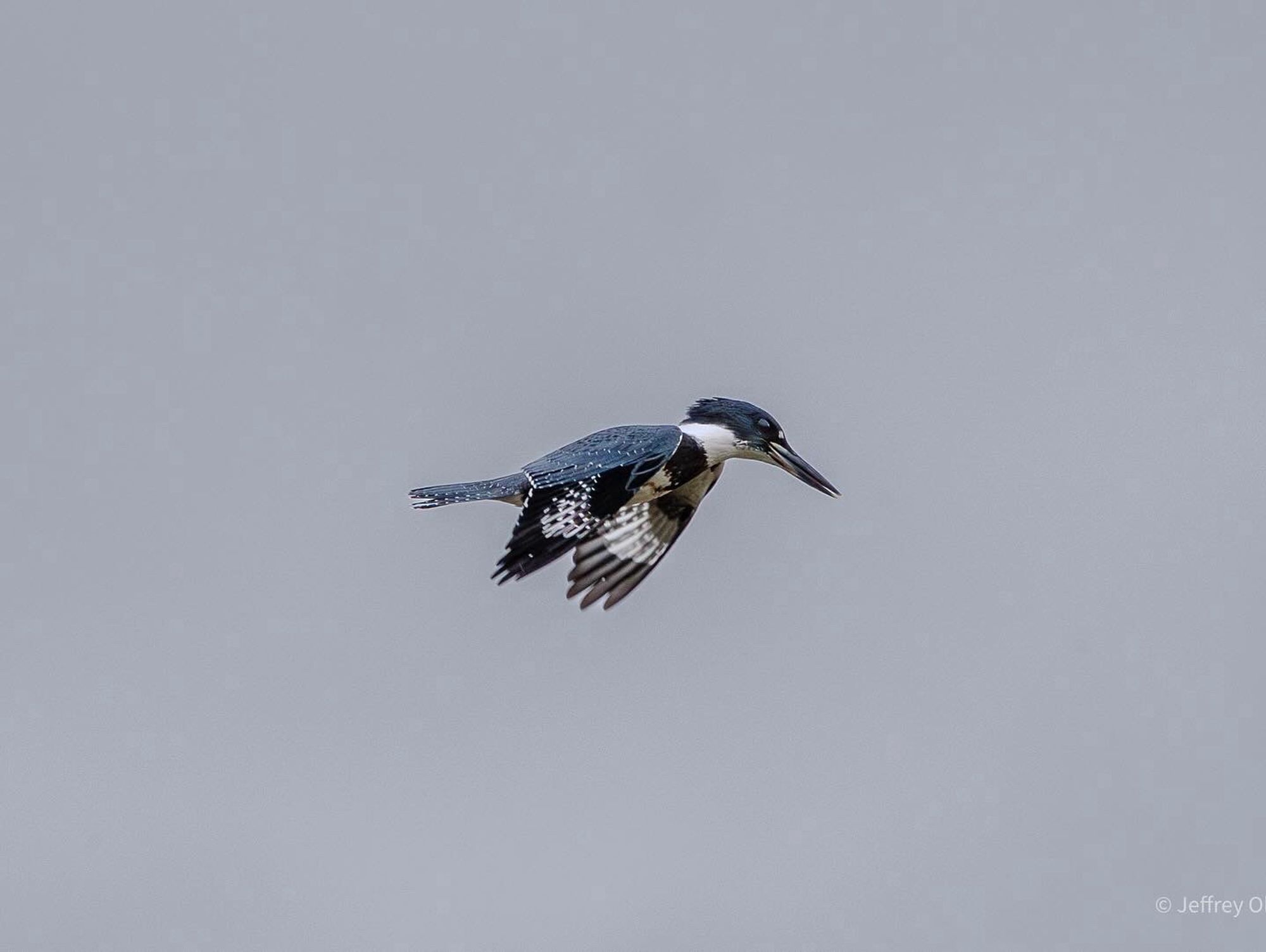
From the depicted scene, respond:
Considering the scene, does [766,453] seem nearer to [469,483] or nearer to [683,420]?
[683,420]

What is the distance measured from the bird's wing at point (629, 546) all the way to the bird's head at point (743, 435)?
189 millimetres

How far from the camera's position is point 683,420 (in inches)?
548

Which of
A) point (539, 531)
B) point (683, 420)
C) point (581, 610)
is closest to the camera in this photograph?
point (539, 531)

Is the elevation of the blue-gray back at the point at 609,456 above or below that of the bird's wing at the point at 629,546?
above

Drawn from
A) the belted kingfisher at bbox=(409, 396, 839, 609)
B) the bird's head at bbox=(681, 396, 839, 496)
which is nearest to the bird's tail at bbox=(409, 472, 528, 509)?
the belted kingfisher at bbox=(409, 396, 839, 609)

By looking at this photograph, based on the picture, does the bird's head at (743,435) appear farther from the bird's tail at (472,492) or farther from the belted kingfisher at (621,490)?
the bird's tail at (472,492)

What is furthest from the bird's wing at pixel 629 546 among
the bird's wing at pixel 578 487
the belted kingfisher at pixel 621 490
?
the bird's wing at pixel 578 487

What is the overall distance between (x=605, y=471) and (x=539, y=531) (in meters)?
0.77

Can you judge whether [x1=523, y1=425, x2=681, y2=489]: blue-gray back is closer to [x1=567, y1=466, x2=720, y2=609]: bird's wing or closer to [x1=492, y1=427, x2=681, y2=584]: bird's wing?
[x1=492, y1=427, x2=681, y2=584]: bird's wing

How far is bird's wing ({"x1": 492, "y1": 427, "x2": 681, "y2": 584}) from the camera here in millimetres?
11852

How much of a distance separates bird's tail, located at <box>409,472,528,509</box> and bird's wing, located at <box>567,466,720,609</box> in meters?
0.45

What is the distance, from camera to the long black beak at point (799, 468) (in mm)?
13836

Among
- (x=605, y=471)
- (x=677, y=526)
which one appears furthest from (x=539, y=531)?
(x=677, y=526)

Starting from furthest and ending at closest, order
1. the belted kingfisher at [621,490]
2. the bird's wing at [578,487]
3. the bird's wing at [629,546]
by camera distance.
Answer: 1. the bird's wing at [629,546]
2. the belted kingfisher at [621,490]
3. the bird's wing at [578,487]
